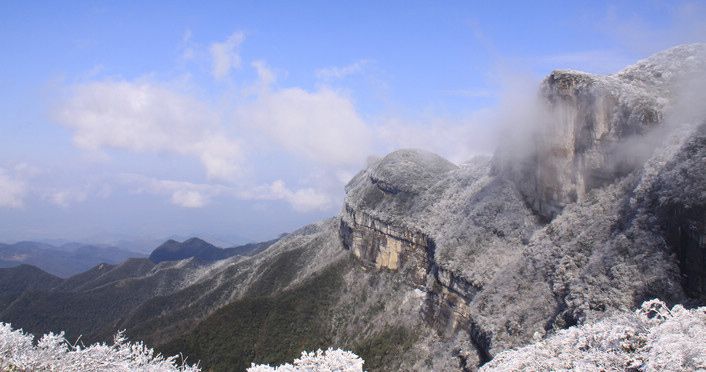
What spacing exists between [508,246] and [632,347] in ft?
201

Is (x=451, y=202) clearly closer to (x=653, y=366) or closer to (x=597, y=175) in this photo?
(x=597, y=175)

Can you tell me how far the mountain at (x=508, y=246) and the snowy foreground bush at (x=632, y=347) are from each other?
2.67 metres

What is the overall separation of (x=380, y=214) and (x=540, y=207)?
5208 centimetres

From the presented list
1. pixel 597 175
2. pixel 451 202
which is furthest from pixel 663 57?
pixel 451 202

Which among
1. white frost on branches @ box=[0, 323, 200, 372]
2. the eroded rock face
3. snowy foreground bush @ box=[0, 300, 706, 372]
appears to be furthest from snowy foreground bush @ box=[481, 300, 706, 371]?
the eroded rock face

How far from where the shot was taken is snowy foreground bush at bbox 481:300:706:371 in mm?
26562

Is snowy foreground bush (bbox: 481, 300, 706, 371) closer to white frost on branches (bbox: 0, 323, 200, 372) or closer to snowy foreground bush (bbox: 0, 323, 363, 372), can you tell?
snowy foreground bush (bbox: 0, 323, 363, 372)

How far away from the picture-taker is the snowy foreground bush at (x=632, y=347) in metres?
26.6

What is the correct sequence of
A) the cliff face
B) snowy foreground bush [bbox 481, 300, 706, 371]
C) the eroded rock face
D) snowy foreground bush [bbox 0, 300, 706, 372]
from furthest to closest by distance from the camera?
the eroded rock face
the cliff face
snowy foreground bush [bbox 481, 300, 706, 371]
snowy foreground bush [bbox 0, 300, 706, 372]

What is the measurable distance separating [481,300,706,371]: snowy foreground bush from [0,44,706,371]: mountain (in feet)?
8.75

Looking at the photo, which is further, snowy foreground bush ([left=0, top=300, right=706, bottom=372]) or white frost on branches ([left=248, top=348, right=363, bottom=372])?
white frost on branches ([left=248, top=348, right=363, bottom=372])

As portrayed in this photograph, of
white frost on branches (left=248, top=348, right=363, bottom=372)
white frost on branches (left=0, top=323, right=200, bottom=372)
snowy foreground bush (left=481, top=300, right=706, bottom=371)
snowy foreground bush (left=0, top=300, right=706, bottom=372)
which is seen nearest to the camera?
white frost on branches (left=0, top=323, right=200, bottom=372)

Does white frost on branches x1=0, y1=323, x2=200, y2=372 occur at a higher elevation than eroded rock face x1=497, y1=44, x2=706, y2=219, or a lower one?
lower

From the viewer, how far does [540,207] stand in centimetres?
8869
